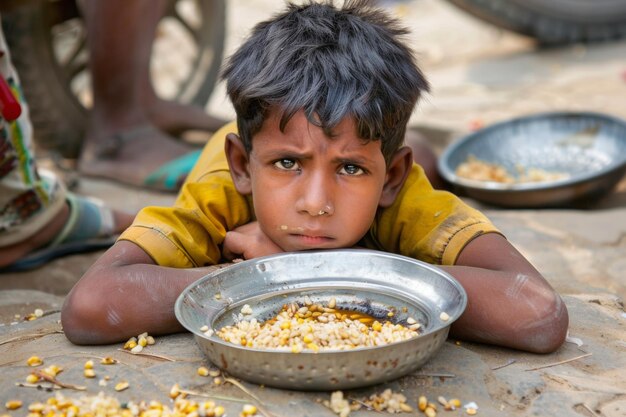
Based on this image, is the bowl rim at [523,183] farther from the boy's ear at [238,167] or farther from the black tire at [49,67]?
the black tire at [49,67]

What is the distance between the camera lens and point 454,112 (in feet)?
19.8

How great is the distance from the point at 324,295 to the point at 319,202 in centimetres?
27

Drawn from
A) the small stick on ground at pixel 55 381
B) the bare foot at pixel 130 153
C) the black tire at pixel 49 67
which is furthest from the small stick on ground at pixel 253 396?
the black tire at pixel 49 67

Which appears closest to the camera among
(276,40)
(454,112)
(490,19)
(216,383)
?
(216,383)

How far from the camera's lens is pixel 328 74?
232cm

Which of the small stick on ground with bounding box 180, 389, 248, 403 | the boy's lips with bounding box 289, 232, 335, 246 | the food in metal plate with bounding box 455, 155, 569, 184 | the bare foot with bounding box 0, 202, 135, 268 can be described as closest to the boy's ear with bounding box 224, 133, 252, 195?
the boy's lips with bounding box 289, 232, 335, 246

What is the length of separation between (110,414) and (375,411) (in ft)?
1.84

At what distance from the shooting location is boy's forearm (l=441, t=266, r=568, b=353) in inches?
88.4

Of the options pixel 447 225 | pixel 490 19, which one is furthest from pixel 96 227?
pixel 490 19

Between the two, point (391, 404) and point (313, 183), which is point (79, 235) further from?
point (391, 404)

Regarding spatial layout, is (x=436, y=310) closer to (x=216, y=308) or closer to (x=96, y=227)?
(x=216, y=308)

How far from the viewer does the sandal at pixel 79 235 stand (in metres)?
3.34

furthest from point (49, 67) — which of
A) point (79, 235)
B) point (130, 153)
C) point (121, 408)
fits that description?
point (121, 408)

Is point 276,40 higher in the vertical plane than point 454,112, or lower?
higher
